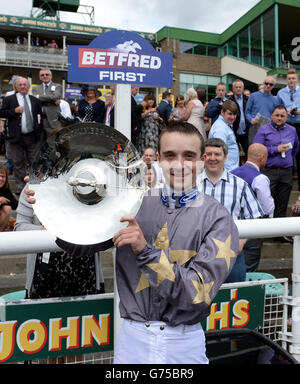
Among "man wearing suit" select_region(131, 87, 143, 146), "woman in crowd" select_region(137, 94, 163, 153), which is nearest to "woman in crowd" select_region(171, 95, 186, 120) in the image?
"woman in crowd" select_region(137, 94, 163, 153)

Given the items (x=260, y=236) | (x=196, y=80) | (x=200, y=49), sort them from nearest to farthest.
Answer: (x=260, y=236)
(x=200, y=49)
(x=196, y=80)

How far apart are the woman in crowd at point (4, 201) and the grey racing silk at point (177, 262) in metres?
3.08

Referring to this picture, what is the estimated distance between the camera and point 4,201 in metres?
4.14

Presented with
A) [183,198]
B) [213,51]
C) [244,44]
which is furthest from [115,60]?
[213,51]

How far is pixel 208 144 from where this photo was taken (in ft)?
9.62

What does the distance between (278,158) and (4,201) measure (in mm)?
3381

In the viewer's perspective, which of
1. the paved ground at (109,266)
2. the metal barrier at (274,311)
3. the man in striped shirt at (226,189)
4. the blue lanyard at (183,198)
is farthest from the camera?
the paved ground at (109,266)

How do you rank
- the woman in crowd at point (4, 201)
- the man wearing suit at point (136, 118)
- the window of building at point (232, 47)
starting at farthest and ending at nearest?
the window of building at point (232, 47)
the man wearing suit at point (136, 118)
the woman in crowd at point (4, 201)

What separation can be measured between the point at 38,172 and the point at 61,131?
0.15 metres

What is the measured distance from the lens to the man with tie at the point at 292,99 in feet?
19.5

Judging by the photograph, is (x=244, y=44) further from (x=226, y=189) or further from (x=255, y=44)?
(x=226, y=189)

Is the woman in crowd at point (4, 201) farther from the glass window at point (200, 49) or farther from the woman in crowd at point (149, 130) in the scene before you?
the glass window at point (200, 49)

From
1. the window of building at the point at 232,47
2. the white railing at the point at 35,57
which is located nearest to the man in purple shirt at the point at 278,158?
the window of building at the point at 232,47

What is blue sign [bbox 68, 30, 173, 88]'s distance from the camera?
1687 mm
